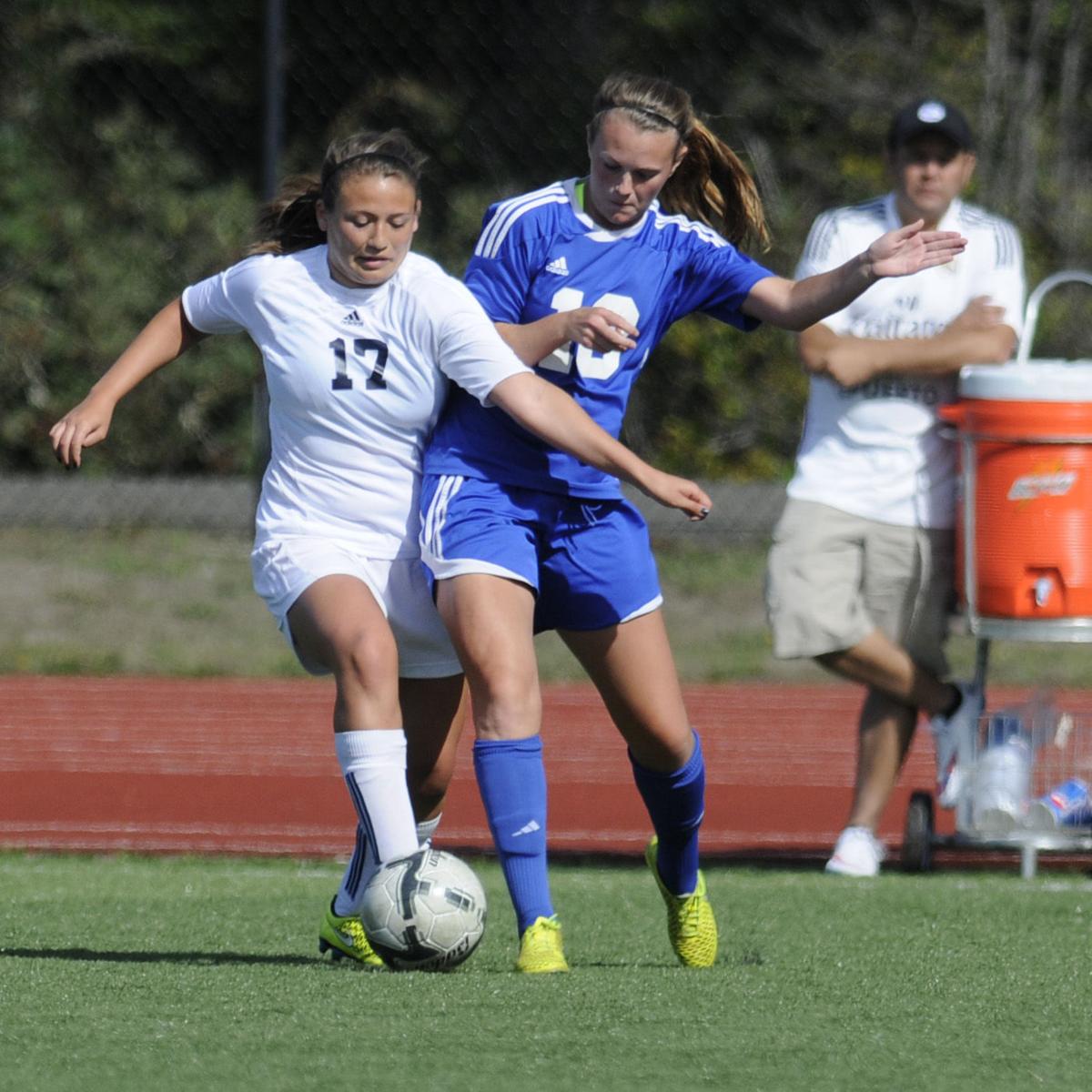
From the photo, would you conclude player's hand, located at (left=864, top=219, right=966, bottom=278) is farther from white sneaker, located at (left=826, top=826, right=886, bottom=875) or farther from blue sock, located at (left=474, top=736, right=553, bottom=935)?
white sneaker, located at (left=826, top=826, right=886, bottom=875)

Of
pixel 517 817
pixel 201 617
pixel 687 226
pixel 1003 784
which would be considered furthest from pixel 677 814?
pixel 201 617

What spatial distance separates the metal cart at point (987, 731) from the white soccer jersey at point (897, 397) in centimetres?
25

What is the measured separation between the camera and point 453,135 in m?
18.7

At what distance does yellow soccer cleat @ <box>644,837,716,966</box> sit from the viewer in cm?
477

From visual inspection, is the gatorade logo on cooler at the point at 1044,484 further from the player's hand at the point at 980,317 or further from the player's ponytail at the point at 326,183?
the player's ponytail at the point at 326,183

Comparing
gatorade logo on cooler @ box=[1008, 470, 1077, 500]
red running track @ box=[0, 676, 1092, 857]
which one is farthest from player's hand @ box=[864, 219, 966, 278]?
red running track @ box=[0, 676, 1092, 857]

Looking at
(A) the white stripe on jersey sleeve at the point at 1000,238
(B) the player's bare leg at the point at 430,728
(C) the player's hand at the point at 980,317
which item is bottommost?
(B) the player's bare leg at the point at 430,728

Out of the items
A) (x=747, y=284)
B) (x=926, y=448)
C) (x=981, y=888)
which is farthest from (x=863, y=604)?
(x=747, y=284)

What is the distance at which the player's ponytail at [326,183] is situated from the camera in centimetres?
467

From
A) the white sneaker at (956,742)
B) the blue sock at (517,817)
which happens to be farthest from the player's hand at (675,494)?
the white sneaker at (956,742)

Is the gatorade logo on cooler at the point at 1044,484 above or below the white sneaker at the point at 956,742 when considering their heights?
above

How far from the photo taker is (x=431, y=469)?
4.73 metres

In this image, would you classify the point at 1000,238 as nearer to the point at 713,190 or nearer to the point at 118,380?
the point at 713,190

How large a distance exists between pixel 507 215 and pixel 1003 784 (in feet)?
8.94
